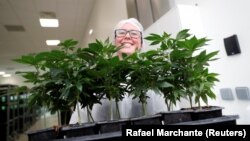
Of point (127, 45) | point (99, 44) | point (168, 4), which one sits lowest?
point (99, 44)

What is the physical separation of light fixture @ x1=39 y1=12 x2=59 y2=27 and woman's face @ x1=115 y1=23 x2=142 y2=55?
4.34 meters

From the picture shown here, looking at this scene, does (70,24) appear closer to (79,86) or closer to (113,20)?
(113,20)

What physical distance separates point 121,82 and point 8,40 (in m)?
7.44

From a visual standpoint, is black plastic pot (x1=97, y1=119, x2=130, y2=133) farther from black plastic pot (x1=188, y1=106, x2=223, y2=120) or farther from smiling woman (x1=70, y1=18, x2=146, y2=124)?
black plastic pot (x1=188, y1=106, x2=223, y2=120)

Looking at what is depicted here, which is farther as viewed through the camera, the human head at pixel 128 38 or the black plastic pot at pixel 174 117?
the human head at pixel 128 38

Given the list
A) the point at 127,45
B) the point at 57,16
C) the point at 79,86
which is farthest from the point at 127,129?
the point at 57,16

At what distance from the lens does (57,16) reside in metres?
5.44

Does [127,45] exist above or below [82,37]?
below

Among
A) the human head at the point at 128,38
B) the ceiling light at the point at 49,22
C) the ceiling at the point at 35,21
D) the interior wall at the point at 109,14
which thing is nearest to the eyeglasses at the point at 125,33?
the human head at the point at 128,38

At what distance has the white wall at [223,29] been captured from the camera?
1.20 m

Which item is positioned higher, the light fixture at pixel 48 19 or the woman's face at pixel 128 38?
the light fixture at pixel 48 19

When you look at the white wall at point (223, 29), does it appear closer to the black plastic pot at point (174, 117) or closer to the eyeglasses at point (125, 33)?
the eyeglasses at point (125, 33)

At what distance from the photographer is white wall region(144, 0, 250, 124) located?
1195 millimetres

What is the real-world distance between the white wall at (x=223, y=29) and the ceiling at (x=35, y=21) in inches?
145
